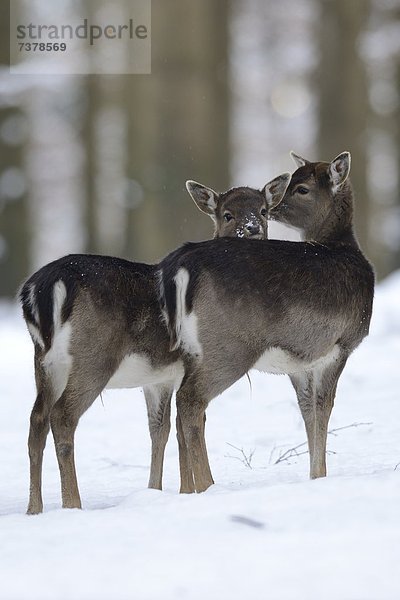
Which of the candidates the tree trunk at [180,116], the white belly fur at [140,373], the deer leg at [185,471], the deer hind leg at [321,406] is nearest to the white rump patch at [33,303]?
the white belly fur at [140,373]

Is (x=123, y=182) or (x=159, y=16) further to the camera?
(x=123, y=182)

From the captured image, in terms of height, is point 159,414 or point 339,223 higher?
point 339,223

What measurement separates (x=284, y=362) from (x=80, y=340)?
1219 mm

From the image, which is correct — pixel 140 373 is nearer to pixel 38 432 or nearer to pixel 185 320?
pixel 185 320

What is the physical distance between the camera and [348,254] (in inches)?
273

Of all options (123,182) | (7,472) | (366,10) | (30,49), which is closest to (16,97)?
(30,49)

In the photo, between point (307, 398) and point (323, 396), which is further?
point (307, 398)

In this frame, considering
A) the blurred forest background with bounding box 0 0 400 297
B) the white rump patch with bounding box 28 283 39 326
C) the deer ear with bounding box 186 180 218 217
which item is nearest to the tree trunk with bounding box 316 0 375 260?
the blurred forest background with bounding box 0 0 400 297

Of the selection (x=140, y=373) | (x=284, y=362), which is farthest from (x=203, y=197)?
(x=284, y=362)

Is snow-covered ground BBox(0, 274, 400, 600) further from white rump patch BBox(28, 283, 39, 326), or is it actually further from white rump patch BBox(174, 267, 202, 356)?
white rump patch BBox(28, 283, 39, 326)

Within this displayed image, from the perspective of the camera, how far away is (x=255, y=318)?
6285 mm

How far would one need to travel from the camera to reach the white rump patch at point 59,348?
20.8ft

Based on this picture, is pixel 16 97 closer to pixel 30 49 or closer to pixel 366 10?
pixel 30 49

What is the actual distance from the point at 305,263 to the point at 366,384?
4221mm
